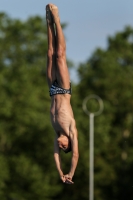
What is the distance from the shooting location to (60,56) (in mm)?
18641

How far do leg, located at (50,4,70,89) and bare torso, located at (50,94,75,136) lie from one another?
0.29 metres

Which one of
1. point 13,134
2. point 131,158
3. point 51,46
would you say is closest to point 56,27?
point 51,46

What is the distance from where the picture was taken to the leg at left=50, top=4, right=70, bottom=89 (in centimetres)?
1836

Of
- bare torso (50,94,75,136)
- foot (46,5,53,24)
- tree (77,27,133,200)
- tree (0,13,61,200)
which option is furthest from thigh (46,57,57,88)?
tree (77,27,133,200)

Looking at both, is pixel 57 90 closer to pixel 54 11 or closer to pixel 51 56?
pixel 51 56

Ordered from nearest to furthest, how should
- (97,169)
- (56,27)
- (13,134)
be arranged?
(56,27)
(13,134)
(97,169)

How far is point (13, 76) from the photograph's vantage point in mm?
61375

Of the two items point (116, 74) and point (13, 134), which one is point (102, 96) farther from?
point (13, 134)

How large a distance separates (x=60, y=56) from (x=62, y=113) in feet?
4.34

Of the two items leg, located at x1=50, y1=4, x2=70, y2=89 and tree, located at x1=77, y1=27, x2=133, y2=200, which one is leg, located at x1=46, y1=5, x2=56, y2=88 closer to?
leg, located at x1=50, y1=4, x2=70, y2=89

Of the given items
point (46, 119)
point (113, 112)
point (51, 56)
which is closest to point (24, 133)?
point (46, 119)

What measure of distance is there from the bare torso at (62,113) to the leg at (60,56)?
11.6 inches

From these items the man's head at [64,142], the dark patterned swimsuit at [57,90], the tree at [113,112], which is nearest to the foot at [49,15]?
the dark patterned swimsuit at [57,90]

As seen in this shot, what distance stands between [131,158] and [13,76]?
1145 centimetres
